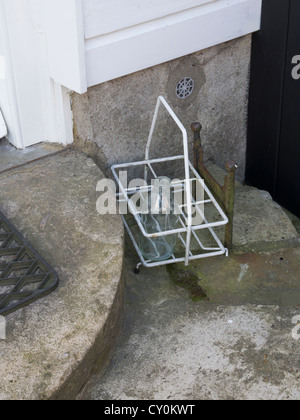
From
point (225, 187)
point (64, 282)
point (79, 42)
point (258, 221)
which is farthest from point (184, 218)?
point (79, 42)

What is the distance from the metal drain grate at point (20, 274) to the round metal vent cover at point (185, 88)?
118 cm

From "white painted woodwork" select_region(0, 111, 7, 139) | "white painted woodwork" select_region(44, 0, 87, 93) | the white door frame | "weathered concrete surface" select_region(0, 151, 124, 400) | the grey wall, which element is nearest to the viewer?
"weathered concrete surface" select_region(0, 151, 124, 400)

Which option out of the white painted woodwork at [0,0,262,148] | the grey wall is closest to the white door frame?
the white painted woodwork at [0,0,262,148]

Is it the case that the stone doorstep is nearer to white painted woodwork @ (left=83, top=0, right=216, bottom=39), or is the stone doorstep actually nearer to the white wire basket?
the white wire basket

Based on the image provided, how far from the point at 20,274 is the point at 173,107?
1312mm

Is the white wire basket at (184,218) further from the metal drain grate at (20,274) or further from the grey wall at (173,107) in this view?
the metal drain grate at (20,274)

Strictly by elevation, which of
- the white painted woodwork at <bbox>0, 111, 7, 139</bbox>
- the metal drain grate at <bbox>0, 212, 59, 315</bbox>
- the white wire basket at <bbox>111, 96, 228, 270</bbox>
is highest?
the white painted woodwork at <bbox>0, 111, 7, 139</bbox>

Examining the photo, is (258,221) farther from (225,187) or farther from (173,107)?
(173,107)

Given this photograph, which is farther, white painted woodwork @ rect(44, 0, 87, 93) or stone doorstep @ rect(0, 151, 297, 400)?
white painted woodwork @ rect(44, 0, 87, 93)

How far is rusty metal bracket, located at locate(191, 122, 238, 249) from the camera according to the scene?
2.83 m

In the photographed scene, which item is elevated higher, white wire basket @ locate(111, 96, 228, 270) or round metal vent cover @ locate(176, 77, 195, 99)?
round metal vent cover @ locate(176, 77, 195, 99)

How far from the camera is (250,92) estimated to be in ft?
11.8

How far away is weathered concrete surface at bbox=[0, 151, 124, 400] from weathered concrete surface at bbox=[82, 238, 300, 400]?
122mm

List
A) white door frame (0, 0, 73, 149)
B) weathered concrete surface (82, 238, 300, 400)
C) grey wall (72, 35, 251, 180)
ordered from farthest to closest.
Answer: grey wall (72, 35, 251, 180)
white door frame (0, 0, 73, 149)
weathered concrete surface (82, 238, 300, 400)
